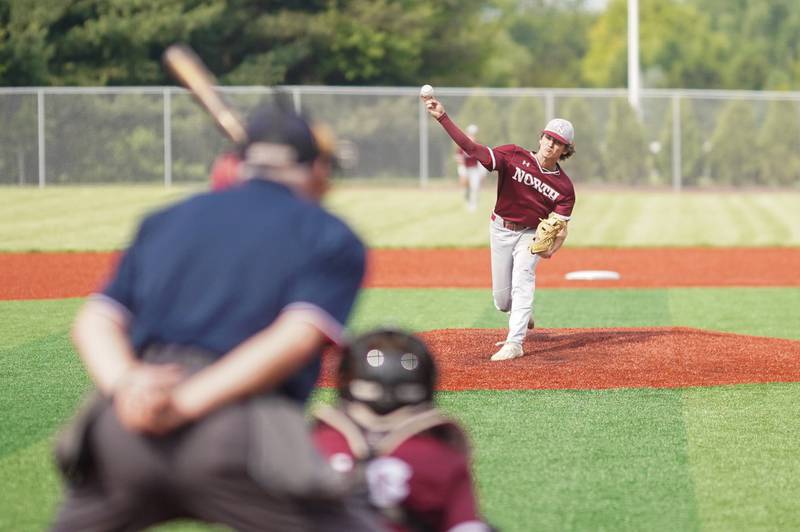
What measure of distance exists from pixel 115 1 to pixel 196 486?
131 feet

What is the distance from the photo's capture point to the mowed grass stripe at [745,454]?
6.04 meters

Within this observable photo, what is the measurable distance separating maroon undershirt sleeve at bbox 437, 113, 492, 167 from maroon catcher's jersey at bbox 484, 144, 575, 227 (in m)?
0.28

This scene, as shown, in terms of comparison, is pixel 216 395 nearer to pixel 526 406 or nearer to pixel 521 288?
pixel 526 406

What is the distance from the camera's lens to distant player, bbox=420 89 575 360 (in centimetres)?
1077

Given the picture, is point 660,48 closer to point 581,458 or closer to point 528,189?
point 528,189

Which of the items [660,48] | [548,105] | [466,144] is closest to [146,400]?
[466,144]

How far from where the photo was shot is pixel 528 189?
10.9 m

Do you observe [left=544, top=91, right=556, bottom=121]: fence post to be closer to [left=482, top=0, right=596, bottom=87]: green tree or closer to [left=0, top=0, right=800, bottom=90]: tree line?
[left=0, top=0, right=800, bottom=90]: tree line

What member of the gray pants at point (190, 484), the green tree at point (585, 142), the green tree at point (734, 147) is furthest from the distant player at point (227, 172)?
the green tree at point (734, 147)

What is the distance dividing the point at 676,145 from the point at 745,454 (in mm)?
31201

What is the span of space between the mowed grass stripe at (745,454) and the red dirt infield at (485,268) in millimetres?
9217

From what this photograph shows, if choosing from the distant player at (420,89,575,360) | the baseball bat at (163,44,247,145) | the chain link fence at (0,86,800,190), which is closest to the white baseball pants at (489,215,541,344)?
the distant player at (420,89,575,360)

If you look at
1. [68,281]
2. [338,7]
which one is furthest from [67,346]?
[338,7]

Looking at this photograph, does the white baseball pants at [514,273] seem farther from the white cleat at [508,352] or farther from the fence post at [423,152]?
the fence post at [423,152]
